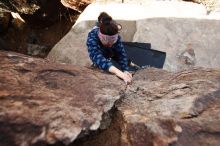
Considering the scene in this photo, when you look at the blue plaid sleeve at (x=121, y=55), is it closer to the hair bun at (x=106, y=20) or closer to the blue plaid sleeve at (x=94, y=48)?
the blue plaid sleeve at (x=94, y=48)

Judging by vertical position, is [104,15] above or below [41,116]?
above

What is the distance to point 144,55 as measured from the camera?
5.27m

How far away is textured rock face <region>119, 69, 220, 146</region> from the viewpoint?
2.13m

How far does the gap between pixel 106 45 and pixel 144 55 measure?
1.52 meters

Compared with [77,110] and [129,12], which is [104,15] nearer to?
[77,110]

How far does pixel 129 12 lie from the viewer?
623cm

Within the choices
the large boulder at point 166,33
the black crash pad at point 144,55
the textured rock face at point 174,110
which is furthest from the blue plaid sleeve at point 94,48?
the large boulder at point 166,33

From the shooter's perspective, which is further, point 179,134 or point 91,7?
point 91,7

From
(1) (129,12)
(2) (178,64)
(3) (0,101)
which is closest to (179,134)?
(3) (0,101)

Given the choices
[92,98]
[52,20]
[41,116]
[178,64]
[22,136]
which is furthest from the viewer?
[52,20]

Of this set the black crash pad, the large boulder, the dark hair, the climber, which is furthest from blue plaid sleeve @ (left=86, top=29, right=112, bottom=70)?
the large boulder

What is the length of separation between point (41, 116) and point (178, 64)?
3.73m

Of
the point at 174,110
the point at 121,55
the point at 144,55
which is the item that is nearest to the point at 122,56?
the point at 121,55

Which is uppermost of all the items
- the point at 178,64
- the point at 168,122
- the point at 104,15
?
the point at 104,15
